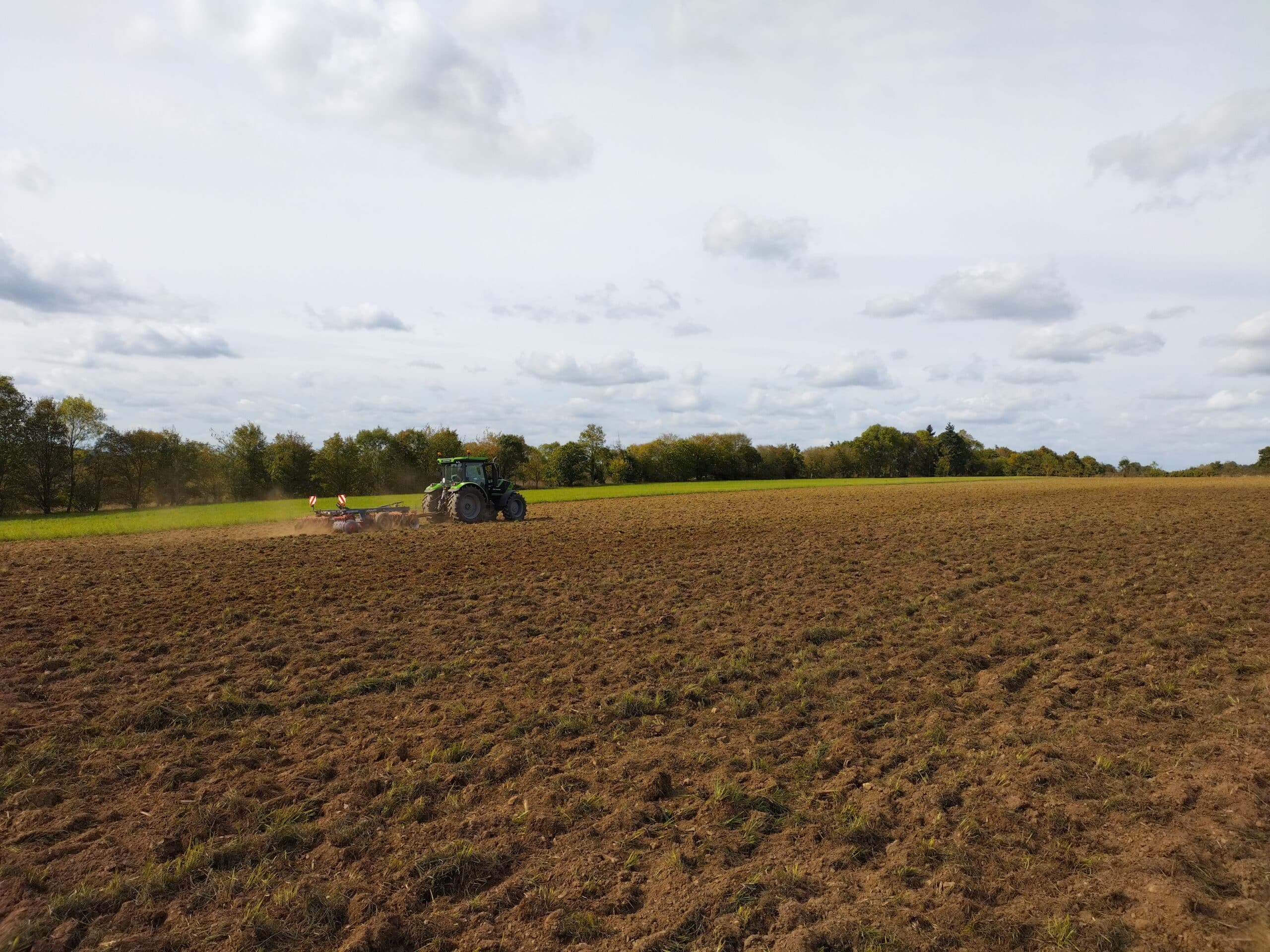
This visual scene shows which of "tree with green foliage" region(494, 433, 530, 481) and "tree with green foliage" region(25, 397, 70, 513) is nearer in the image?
"tree with green foliage" region(25, 397, 70, 513)

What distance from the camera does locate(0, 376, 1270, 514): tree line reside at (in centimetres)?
5294

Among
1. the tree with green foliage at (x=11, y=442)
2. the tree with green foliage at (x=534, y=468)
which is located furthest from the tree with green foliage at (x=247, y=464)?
the tree with green foliage at (x=534, y=468)

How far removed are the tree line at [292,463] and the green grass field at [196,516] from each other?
4.12 m

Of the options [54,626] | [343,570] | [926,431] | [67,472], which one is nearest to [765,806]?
[54,626]

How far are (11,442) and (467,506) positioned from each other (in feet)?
147

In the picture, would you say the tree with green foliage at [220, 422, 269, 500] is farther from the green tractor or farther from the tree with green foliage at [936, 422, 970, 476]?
the tree with green foliage at [936, 422, 970, 476]

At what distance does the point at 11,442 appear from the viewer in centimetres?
4988

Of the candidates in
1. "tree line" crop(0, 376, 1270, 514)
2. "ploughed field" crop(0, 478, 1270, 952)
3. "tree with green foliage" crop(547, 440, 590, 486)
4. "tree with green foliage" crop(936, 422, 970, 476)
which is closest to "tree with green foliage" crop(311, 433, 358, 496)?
"tree line" crop(0, 376, 1270, 514)

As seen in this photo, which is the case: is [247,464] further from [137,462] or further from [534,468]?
[534,468]

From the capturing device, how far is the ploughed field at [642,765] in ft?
14.3

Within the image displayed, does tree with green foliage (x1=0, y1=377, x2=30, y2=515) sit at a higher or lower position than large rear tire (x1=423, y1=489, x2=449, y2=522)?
higher

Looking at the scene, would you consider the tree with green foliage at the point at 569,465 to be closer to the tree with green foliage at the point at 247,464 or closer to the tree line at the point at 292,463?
the tree line at the point at 292,463

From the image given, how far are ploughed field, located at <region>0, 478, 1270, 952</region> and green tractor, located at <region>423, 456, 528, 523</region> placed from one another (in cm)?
1118

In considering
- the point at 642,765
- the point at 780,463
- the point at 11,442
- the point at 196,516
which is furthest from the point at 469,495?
the point at 780,463
